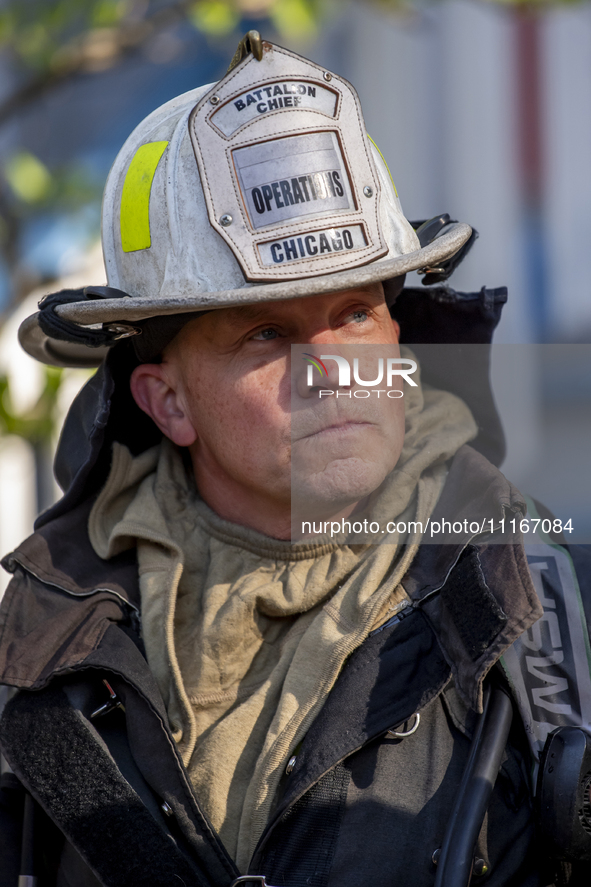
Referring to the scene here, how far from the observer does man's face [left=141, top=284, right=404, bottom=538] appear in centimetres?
195

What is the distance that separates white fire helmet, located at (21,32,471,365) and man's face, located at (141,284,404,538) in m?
0.10

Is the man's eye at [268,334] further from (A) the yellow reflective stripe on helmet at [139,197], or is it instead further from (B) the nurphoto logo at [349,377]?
(A) the yellow reflective stripe on helmet at [139,197]

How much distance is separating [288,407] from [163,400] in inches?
16.3

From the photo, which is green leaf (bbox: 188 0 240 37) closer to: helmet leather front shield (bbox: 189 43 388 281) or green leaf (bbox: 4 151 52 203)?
green leaf (bbox: 4 151 52 203)

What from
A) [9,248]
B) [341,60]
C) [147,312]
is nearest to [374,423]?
[147,312]

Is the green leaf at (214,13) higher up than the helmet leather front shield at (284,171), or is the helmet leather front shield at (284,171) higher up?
the green leaf at (214,13)

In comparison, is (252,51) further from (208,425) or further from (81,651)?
(81,651)

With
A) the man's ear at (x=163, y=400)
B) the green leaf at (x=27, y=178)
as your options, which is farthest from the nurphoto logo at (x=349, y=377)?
the green leaf at (x=27, y=178)

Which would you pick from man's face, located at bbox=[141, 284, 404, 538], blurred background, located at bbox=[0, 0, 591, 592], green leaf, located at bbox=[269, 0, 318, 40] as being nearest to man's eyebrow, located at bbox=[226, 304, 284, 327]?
man's face, located at bbox=[141, 284, 404, 538]

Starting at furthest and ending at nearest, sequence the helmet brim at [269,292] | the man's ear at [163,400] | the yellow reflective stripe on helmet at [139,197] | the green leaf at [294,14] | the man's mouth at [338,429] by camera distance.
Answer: the green leaf at [294,14] < the man's ear at [163,400] < the yellow reflective stripe on helmet at [139,197] < the man's mouth at [338,429] < the helmet brim at [269,292]

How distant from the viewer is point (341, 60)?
28.7ft

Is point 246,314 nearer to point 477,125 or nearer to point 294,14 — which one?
point 294,14

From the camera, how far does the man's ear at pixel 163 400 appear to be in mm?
2205

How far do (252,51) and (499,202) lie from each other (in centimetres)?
637
